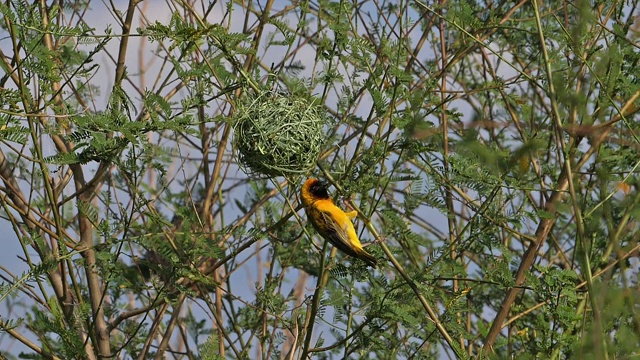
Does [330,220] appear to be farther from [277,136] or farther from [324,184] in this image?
[277,136]

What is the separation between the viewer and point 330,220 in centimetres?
358

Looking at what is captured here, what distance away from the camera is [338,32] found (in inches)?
141

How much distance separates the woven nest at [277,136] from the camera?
11.0 ft

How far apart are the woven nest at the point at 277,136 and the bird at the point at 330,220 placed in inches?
8.7

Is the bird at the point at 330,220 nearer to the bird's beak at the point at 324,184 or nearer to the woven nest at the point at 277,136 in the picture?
the bird's beak at the point at 324,184

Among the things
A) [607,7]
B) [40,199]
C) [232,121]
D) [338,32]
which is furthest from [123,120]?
[607,7]

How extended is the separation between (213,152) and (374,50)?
1394 millimetres

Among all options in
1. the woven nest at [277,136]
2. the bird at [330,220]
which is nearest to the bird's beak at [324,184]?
the bird at [330,220]

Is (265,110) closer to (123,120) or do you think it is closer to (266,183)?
(123,120)

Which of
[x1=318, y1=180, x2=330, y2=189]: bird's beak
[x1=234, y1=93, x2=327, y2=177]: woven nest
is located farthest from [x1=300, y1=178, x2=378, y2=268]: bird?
[x1=234, y1=93, x2=327, y2=177]: woven nest

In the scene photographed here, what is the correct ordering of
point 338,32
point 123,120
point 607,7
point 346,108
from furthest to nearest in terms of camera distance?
point 607,7, point 346,108, point 338,32, point 123,120

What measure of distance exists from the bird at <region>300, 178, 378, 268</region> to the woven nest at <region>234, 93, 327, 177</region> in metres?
0.22

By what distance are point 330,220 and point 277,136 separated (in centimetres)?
41

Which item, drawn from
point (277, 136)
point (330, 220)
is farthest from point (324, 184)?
point (277, 136)
